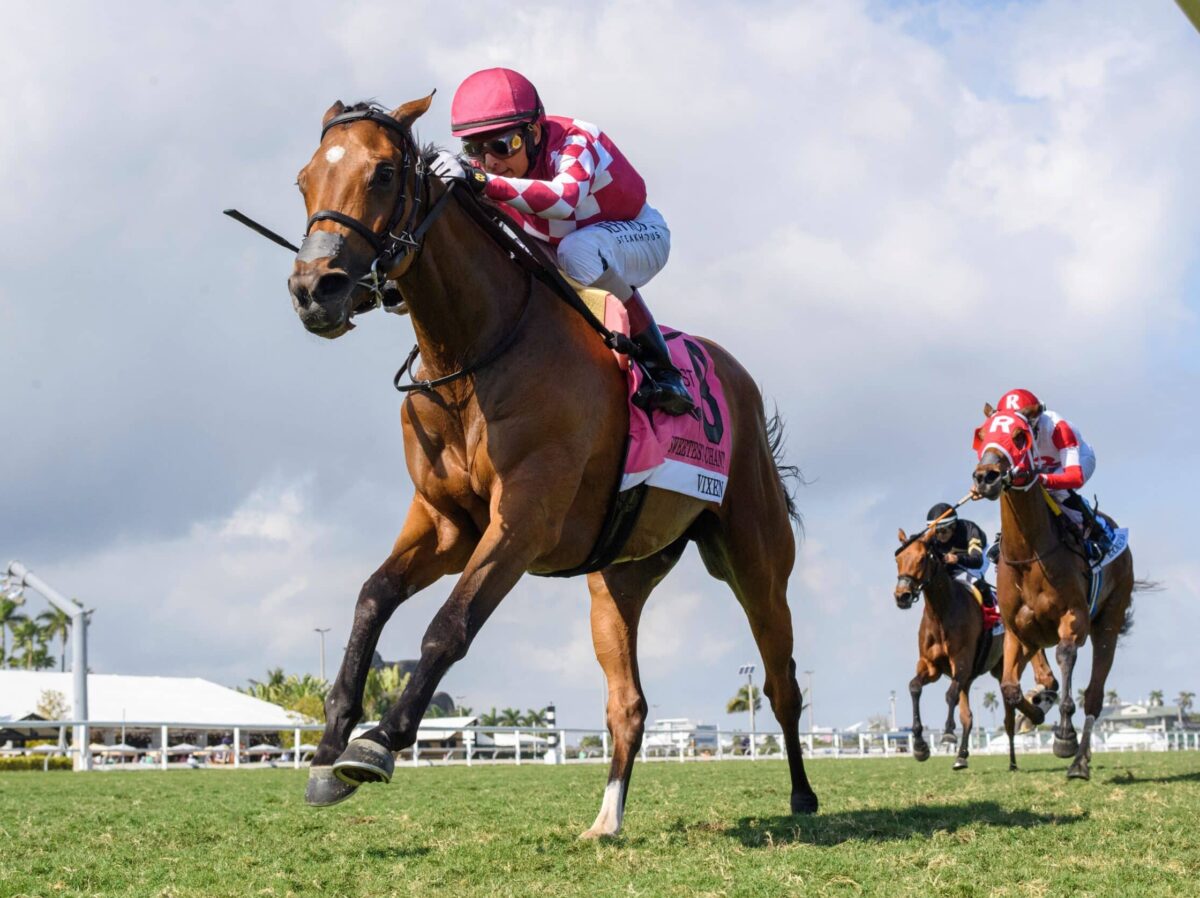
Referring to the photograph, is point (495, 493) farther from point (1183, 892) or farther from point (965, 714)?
point (965, 714)

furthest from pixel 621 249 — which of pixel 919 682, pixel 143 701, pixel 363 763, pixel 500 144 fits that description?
pixel 143 701

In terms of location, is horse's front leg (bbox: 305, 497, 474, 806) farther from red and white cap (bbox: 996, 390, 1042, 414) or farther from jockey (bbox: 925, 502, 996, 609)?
jockey (bbox: 925, 502, 996, 609)

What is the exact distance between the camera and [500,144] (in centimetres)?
699

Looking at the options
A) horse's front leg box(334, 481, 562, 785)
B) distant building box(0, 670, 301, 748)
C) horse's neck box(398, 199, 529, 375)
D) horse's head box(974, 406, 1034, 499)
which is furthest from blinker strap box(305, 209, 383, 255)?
distant building box(0, 670, 301, 748)

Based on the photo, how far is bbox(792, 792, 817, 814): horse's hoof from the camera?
28.5ft

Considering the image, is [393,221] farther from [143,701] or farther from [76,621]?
[143,701]

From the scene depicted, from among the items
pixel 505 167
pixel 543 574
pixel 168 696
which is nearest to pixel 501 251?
pixel 505 167

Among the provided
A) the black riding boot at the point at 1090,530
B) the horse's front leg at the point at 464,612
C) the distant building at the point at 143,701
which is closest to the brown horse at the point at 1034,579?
the black riding boot at the point at 1090,530

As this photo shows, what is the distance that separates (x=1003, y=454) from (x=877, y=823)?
6085 mm

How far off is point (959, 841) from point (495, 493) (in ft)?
10.0

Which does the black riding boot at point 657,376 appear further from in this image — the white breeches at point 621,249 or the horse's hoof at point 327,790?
the horse's hoof at point 327,790

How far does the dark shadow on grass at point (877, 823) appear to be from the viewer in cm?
713

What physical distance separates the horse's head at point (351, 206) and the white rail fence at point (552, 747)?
19366 millimetres

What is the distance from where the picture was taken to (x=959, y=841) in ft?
22.5
